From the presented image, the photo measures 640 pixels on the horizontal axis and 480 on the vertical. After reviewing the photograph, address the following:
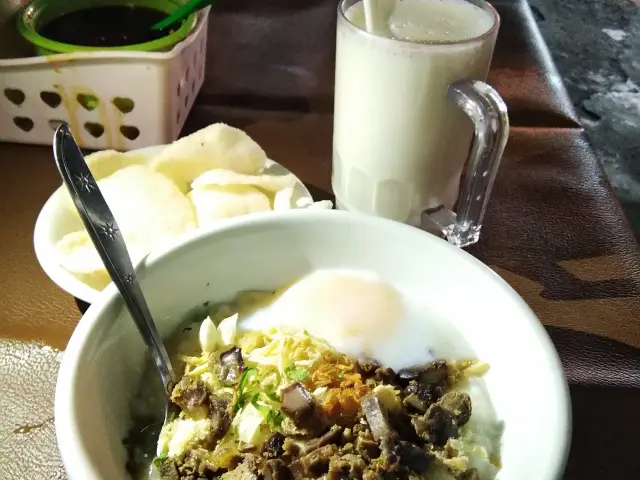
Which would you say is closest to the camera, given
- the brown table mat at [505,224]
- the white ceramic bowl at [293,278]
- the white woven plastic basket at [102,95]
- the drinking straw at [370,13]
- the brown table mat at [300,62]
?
the white ceramic bowl at [293,278]

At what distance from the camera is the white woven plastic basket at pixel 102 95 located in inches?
43.3

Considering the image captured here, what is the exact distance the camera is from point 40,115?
1.18m

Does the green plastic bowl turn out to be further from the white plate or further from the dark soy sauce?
the white plate

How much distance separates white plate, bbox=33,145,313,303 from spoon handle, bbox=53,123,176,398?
5.5 inches

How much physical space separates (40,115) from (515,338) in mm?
908

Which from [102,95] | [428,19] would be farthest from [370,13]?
[102,95]

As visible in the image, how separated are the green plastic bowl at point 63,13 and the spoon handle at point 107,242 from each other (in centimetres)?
45

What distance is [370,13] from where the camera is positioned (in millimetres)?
944

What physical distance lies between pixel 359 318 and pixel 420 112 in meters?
0.33

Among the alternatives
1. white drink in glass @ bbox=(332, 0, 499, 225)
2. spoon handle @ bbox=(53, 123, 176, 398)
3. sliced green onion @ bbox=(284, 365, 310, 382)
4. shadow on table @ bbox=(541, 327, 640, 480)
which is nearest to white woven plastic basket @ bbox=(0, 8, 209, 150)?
white drink in glass @ bbox=(332, 0, 499, 225)

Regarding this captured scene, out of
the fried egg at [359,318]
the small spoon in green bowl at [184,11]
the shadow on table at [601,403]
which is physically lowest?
the shadow on table at [601,403]

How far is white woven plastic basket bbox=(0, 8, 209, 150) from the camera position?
1.10 metres

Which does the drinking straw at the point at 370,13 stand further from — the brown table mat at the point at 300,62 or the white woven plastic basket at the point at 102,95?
the brown table mat at the point at 300,62

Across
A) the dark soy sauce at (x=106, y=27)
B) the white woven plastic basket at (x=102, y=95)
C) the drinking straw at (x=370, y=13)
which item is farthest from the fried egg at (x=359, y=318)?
the dark soy sauce at (x=106, y=27)
